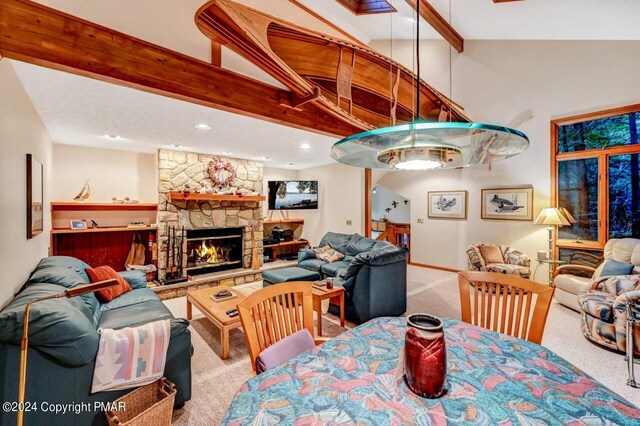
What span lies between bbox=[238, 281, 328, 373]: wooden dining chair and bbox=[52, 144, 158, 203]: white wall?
447cm

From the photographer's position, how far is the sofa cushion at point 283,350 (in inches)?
48.8

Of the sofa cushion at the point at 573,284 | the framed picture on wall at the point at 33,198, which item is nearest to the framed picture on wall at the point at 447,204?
the sofa cushion at the point at 573,284

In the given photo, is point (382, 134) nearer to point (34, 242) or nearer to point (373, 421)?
point (373, 421)

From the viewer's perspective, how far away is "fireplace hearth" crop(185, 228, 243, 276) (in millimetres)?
5344

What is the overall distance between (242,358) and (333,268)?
209cm

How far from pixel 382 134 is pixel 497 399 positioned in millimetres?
1000

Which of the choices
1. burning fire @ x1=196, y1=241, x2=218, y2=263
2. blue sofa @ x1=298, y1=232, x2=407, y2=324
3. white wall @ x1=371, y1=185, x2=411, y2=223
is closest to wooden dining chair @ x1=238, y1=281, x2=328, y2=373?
blue sofa @ x1=298, y1=232, x2=407, y2=324

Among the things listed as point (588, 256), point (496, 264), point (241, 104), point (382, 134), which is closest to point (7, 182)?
point (241, 104)

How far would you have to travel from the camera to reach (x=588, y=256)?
15.0 ft

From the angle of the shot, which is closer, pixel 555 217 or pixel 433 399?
pixel 433 399

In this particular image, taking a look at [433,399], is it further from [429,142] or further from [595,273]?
[595,273]

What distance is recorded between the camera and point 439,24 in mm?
4406

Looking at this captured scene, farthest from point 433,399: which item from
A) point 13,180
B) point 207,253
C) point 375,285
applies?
point 207,253

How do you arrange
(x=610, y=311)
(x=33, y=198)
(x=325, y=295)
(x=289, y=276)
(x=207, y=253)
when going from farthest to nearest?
(x=207, y=253), (x=289, y=276), (x=325, y=295), (x=610, y=311), (x=33, y=198)
